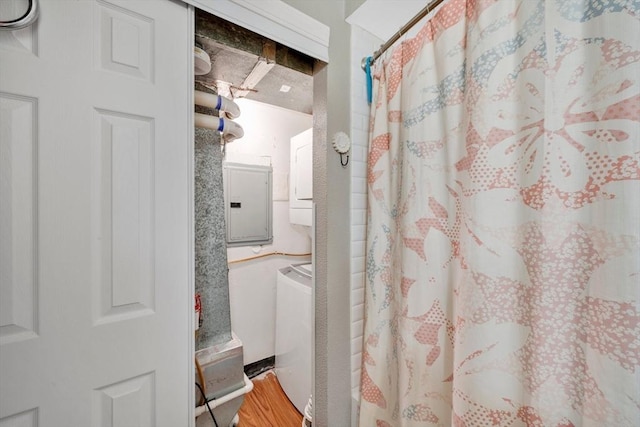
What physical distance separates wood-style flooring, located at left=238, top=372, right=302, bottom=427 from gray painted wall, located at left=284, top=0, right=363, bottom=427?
64 centimetres

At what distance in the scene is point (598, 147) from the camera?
20.1 inches

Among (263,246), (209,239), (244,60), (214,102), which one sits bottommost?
(263,246)

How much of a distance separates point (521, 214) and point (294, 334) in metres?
1.42

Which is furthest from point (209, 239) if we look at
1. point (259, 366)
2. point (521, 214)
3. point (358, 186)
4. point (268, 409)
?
point (259, 366)

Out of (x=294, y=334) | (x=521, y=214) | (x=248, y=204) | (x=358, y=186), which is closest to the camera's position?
(x=521, y=214)

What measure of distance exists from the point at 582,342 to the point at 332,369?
0.87 meters

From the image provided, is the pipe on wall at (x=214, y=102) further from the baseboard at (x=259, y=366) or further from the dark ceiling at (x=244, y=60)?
the baseboard at (x=259, y=366)

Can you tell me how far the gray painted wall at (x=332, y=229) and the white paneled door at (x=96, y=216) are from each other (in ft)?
1.78

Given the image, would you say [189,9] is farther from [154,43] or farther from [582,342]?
[582,342]

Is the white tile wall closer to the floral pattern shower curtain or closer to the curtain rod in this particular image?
the curtain rod

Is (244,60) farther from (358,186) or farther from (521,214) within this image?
(521,214)

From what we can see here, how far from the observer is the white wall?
1.90m

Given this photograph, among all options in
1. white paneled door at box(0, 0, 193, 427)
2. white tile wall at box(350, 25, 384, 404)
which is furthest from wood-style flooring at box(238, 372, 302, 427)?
white paneled door at box(0, 0, 193, 427)

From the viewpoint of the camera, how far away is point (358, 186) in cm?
118
